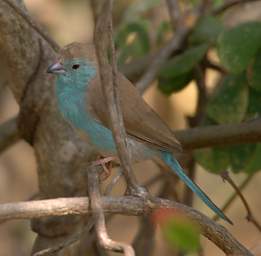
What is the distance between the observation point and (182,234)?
1426 millimetres

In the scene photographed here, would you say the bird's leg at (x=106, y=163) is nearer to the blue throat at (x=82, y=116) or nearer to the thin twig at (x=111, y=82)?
the blue throat at (x=82, y=116)

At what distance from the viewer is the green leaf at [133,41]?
4160mm

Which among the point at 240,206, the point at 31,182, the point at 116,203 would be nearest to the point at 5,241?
the point at 31,182

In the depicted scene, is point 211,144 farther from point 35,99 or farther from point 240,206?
point 240,206

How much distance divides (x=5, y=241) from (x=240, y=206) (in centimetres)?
182

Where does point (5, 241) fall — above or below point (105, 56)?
below

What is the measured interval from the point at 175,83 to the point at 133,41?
0.45 meters

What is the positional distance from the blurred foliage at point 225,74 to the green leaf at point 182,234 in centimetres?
204

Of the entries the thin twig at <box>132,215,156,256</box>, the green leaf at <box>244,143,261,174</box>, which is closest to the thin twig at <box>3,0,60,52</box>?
the green leaf at <box>244,143,261,174</box>

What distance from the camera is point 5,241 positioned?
5828 millimetres

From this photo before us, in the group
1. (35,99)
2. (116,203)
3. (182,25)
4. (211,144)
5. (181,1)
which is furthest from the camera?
(181,1)

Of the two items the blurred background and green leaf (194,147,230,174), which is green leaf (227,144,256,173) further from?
the blurred background

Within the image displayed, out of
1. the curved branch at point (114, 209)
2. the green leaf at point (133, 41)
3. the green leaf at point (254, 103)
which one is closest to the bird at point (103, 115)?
the green leaf at point (254, 103)

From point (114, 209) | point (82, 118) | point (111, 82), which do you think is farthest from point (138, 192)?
point (82, 118)
